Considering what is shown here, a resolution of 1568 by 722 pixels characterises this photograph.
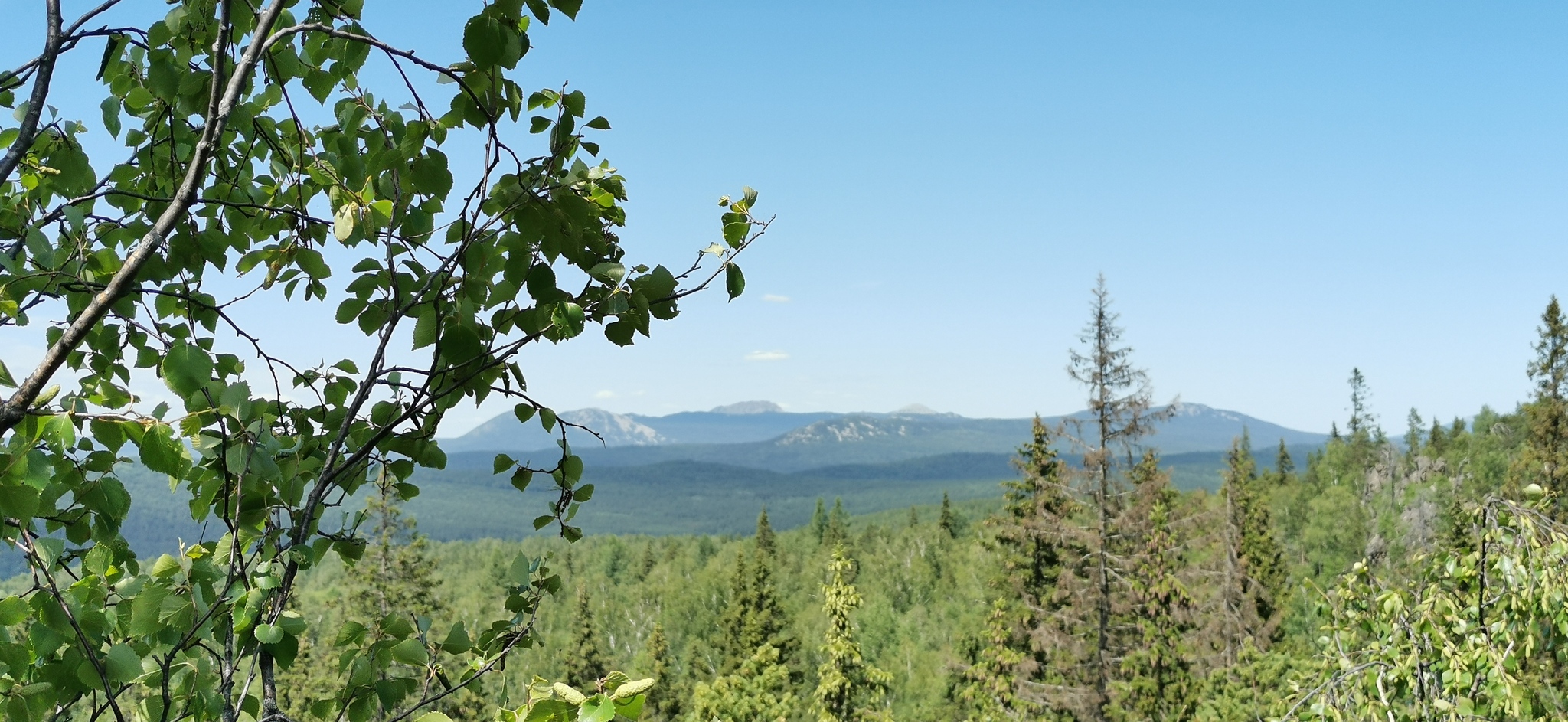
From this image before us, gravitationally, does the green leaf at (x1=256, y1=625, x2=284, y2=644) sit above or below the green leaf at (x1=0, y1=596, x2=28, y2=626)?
below

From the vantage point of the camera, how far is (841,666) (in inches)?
747

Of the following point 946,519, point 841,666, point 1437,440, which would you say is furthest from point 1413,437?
point 841,666

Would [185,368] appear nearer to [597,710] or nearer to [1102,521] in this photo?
[597,710]

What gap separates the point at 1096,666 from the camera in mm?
18891

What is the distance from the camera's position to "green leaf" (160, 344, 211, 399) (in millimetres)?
1337

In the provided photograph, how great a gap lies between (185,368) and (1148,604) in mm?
18884

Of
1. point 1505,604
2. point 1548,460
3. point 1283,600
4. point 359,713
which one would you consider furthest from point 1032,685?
point 1283,600

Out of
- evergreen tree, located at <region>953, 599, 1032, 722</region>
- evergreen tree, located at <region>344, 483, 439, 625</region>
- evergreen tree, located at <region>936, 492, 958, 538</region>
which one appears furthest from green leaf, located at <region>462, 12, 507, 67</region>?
evergreen tree, located at <region>936, 492, 958, 538</region>

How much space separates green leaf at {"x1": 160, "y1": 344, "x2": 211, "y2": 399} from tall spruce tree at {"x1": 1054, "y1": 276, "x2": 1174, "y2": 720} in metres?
17.6

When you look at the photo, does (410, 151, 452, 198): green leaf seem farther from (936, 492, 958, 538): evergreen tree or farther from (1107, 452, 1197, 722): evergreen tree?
(936, 492, 958, 538): evergreen tree

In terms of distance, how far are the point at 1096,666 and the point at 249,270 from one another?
1992 centimetres

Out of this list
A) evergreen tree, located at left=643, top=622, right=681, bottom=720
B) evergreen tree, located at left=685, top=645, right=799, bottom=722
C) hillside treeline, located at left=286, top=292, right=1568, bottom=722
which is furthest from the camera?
evergreen tree, located at left=643, top=622, right=681, bottom=720

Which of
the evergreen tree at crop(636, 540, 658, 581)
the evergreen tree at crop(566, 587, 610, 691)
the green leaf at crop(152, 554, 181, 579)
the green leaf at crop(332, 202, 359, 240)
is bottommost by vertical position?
the evergreen tree at crop(636, 540, 658, 581)

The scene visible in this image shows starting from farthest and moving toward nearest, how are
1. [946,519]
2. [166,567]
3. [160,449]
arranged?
1. [946,519]
2. [166,567]
3. [160,449]
